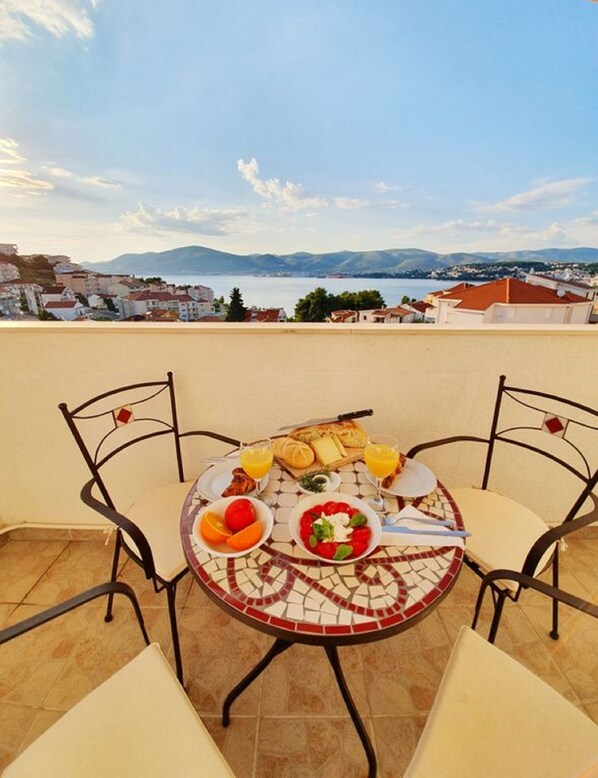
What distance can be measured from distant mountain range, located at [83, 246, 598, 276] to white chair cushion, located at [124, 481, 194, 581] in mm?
4020

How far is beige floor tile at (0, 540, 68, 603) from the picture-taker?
1545mm

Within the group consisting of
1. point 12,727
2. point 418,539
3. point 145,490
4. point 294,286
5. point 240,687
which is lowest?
point 12,727

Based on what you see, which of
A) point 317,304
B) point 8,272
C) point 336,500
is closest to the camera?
point 336,500

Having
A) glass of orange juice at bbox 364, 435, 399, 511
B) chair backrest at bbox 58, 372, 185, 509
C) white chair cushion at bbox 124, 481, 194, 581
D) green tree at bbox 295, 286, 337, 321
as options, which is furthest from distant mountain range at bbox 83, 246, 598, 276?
glass of orange juice at bbox 364, 435, 399, 511

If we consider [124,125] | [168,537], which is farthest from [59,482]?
[124,125]

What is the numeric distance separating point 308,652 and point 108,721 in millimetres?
784

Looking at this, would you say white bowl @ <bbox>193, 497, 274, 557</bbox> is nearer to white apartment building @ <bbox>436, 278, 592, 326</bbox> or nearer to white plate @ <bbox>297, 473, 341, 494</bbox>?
white plate @ <bbox>297, 473, 341, 494</bbox>

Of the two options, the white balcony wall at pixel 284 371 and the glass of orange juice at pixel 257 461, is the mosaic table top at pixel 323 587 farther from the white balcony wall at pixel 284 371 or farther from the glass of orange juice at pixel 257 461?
the white balcony wall at pixel 284 371

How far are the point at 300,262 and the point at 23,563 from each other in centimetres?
722

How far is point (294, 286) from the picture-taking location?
512 centimetres

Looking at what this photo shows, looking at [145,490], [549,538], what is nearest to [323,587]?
[549,538]

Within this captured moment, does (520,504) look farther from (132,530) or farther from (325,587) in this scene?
(132,530)

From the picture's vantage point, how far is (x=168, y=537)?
1.17 m

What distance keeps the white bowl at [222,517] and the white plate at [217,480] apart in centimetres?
7
